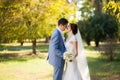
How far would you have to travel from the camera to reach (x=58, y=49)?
30.2 feet

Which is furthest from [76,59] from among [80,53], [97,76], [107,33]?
Result: [107,33]

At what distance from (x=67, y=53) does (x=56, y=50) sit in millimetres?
305

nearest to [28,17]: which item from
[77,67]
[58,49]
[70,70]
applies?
[77,67]

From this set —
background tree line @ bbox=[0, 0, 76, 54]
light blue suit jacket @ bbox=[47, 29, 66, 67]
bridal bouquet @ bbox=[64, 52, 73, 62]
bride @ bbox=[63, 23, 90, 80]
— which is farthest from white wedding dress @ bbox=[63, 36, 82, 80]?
background tree line @ bbox=[0, 0, 76, 54]

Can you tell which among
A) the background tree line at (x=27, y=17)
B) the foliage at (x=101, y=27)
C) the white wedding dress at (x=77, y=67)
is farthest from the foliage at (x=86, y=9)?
the white wedding dress at (x=77, y=67)

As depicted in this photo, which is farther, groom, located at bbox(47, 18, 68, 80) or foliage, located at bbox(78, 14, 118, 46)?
foliage, located at bbox(78, 14, 118, 46)

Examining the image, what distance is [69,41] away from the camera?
9992 mm

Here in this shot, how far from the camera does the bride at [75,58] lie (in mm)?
9820

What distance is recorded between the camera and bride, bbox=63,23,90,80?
9.82m

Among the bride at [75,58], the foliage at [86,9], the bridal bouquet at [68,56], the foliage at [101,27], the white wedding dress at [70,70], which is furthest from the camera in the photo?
the foliage at [86,9]

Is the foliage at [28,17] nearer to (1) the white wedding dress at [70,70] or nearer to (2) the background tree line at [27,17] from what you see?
(2) the background tree line at [27,17]

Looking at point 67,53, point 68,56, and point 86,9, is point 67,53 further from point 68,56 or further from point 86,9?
point 86,9

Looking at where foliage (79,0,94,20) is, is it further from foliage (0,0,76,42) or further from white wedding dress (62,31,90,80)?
white wedding dress (62,31,90,80)

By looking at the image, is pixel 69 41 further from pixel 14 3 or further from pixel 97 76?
pixel 14 3
